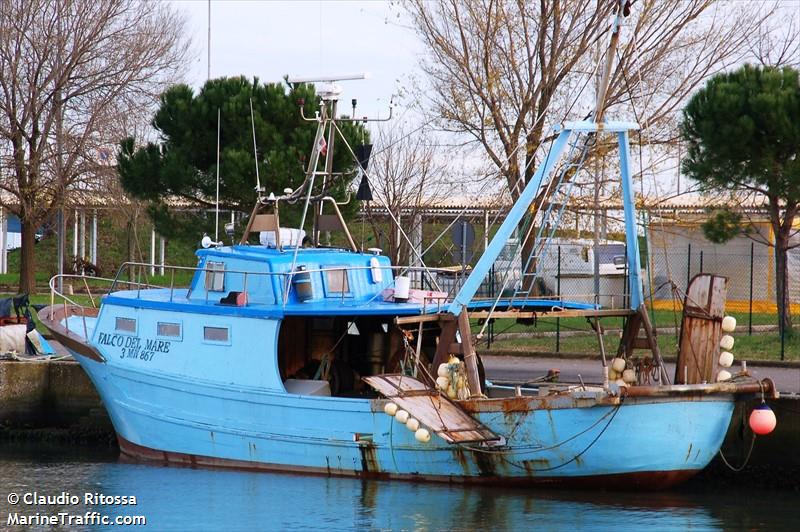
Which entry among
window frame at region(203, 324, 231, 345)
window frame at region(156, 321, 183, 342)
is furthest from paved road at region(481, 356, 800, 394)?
window frame at region(156, 321, 183, 342)

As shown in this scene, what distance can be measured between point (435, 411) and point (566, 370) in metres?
7.23

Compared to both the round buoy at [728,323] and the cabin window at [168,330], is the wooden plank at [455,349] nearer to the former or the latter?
the round buoy at [728,323]

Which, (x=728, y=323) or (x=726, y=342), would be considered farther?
(x=726, y=342)

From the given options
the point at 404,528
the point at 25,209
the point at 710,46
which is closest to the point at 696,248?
the point at 710,46

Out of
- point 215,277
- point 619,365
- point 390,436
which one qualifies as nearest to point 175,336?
point 215,277

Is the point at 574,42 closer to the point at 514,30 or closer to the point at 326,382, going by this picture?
the point at 514,30

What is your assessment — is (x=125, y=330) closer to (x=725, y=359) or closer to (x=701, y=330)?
(x=701, y=330)

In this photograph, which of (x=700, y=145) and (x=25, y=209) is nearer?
(x=700, y=145)

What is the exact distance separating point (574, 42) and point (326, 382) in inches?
568

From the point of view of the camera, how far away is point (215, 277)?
18359mm

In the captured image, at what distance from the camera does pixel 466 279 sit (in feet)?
55.0

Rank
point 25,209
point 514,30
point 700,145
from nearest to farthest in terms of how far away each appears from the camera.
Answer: point 700,145 → point 514,30 → point 25,209

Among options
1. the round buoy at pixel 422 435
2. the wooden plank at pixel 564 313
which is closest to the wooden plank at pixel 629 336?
the wooden plank at pixel 564 313

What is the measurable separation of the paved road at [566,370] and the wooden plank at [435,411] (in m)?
5.00
